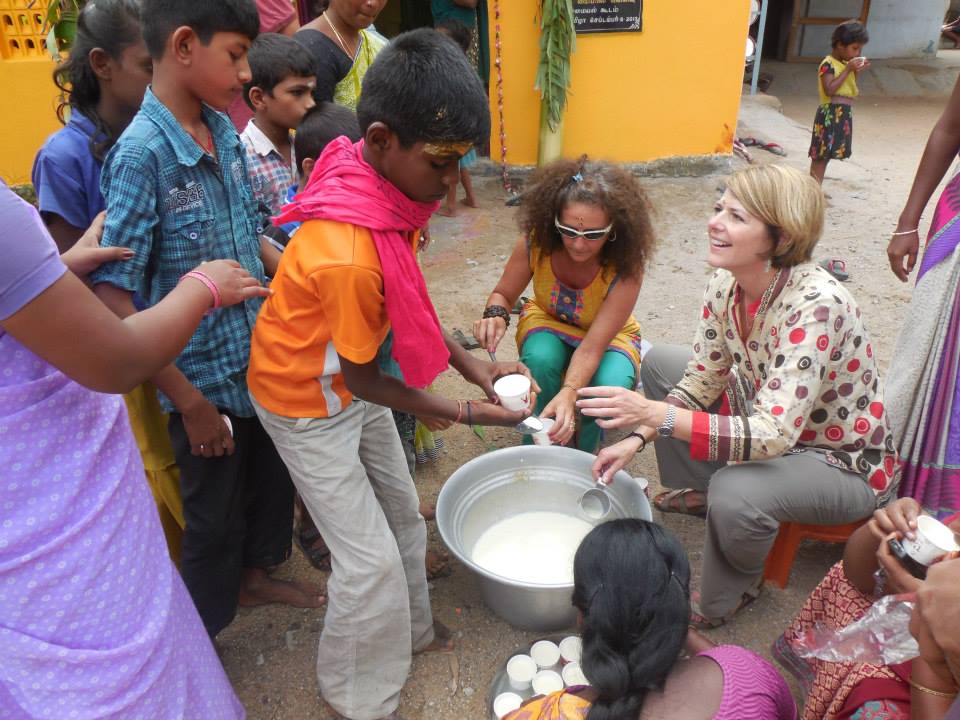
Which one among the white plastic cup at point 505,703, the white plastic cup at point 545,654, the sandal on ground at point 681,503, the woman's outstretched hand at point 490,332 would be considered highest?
the woman's outstretched hand at point 490,332

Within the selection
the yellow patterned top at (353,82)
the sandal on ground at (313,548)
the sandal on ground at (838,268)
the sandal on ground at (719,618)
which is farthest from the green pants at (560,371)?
the sandal on ground at (838,268)

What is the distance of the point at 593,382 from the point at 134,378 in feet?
6.10

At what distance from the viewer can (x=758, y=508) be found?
2000mm

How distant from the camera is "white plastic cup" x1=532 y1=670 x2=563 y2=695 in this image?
1.94 m

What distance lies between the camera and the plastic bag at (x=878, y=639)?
1.50 meters

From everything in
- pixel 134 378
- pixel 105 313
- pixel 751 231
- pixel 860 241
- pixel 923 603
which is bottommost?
pixel 860 241

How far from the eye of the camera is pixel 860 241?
5.23 meters

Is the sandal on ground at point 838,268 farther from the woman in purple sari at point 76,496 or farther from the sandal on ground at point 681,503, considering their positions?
the woman in purple sari at point 76,496

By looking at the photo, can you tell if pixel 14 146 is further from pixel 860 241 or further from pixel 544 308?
pixel 860 241

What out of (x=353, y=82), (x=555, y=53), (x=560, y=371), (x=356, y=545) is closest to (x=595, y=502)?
(x=560, y=371)

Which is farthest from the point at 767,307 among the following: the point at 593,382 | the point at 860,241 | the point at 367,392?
the point at 860,241

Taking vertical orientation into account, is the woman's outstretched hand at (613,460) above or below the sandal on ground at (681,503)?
above

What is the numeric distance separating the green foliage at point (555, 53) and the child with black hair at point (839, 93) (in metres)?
2.19

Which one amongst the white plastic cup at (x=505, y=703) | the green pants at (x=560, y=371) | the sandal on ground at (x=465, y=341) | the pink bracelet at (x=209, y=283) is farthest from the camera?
the sandal on ground at (x=465, y=341)
